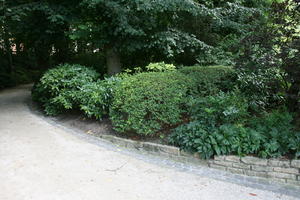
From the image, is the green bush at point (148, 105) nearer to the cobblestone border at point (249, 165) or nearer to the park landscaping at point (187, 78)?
the park landscaping at point (187, 78)

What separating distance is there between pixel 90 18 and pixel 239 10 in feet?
14.7

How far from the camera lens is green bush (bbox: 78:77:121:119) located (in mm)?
5383

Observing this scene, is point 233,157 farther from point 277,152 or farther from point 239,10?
point 239,10

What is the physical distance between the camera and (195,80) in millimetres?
5473

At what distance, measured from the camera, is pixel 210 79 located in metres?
5.64

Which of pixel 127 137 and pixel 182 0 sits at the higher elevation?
pixel 182 0

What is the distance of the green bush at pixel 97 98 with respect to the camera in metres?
5.38

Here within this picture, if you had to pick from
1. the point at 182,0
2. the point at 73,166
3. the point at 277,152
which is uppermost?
the point at 182,0

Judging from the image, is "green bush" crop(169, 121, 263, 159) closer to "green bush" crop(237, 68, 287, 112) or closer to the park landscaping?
the park landscaping

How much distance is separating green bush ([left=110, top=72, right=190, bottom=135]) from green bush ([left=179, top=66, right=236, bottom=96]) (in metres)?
0.61

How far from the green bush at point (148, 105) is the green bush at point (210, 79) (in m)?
0.61

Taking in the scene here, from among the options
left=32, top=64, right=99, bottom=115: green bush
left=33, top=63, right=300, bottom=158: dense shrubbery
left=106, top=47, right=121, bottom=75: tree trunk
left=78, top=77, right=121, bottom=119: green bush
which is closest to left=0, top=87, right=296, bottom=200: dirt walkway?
left=33, top=63, right=300, bottom=158: dense shrubbery

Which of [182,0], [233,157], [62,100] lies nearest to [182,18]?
[182,0]

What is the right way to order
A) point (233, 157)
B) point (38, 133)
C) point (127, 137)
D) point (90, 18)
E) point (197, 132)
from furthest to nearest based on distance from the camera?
point (90, 18), point (38, 133), point (127, 137), point (197, 132), point (233, 157)
